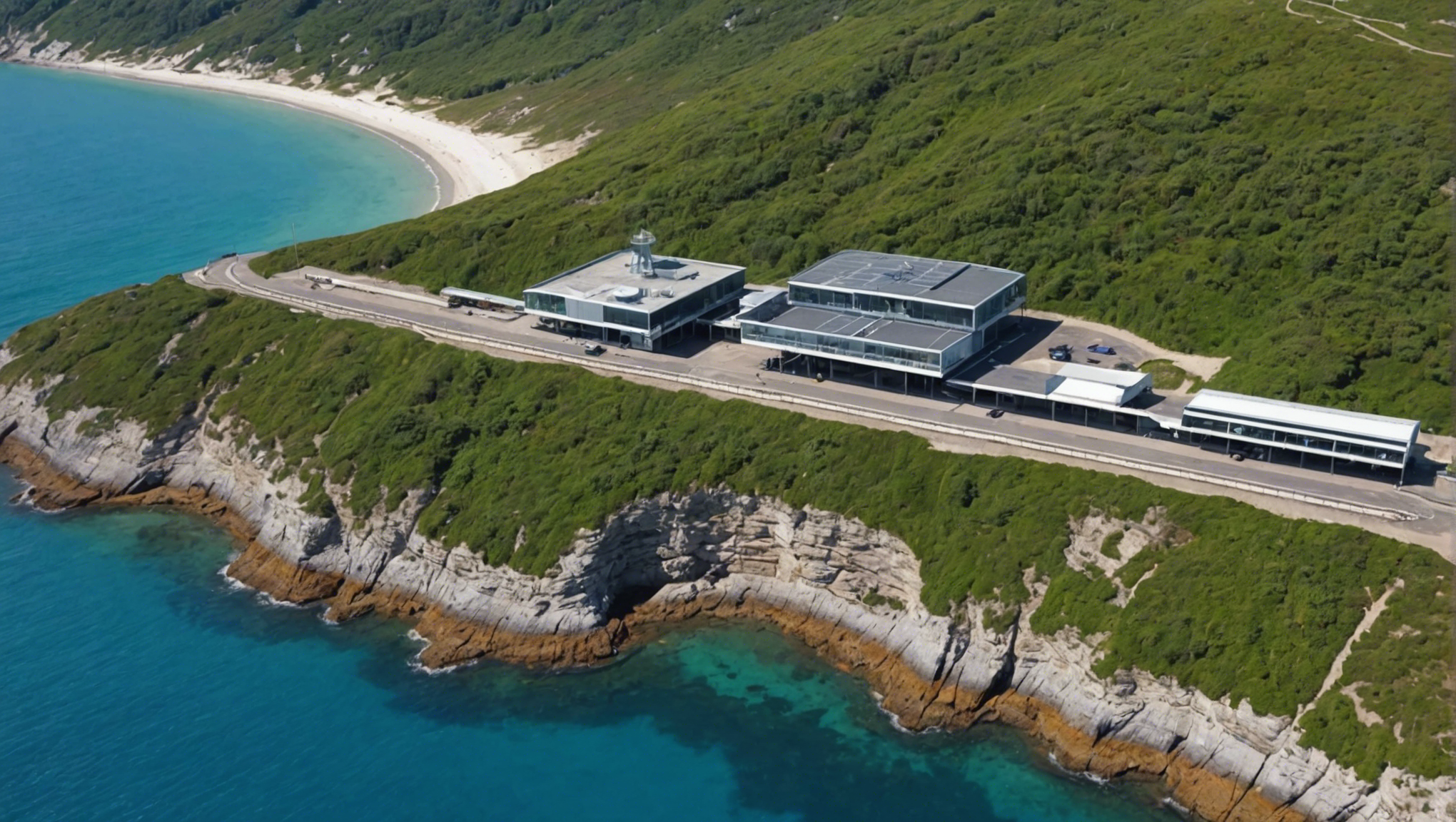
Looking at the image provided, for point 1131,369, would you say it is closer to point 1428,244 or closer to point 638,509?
point 1428,244

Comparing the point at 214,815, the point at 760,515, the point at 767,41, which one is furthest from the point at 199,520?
the point at 767,41

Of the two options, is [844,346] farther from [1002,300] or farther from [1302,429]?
[1302,429]

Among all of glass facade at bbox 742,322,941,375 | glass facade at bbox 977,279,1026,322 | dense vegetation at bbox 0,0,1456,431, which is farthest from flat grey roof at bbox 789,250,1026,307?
dense vegetation at bbox 0,0,1456,431

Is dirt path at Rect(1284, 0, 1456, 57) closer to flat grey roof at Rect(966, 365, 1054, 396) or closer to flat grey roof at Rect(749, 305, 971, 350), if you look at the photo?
flat grey roof at Rect(966, 365, 1054, 396)

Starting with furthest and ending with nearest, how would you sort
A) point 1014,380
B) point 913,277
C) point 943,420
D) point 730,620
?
point 913,277 → point 1014,380 → point 943,420 → point 730,620

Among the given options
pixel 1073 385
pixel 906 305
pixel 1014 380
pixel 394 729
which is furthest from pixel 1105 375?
pixel 394 729

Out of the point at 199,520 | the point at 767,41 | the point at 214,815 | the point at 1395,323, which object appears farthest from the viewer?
the point at 767,41
